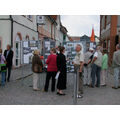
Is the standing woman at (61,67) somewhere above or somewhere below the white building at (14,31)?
below

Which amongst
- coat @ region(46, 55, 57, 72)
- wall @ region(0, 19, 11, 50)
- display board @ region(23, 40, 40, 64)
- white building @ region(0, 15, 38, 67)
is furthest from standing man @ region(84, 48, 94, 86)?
wall @ region(0, 19, 11, 50)

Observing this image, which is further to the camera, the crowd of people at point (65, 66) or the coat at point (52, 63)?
the coat at point (52, 63)

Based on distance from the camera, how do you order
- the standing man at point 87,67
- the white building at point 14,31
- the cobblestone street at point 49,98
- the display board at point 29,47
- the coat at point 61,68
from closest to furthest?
the cobblestone street at point 49,98, the coat at point 61,68, the standing man at point 87,67, the display board at point 29,47, the white building at point 14,31

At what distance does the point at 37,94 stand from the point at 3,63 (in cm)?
238

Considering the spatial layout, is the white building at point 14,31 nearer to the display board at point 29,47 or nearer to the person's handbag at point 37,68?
the display board at point 29,47

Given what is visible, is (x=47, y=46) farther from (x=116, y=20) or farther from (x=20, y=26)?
(x=116, y=20)

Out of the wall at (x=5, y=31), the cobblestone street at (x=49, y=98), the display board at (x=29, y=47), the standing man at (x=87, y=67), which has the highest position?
the wall at (x=5, y=31)

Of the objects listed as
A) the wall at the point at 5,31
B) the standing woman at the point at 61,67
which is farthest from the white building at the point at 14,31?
the standing woman at the point at 61,67

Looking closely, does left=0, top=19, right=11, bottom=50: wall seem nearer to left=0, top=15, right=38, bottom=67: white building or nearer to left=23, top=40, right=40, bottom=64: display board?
left=0, top=15, right=38, bottom=67: white building

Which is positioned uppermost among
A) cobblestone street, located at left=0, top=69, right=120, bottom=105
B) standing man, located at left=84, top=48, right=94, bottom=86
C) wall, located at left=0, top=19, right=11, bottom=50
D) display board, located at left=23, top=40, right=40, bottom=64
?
wall, located at left=0, top=19, right=11, bottom=50

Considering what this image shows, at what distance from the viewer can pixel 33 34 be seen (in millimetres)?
22328

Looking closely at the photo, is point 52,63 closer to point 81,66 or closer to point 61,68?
point 61,68

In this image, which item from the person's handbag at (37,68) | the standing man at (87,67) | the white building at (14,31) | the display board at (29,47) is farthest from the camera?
the white building at (14,31)

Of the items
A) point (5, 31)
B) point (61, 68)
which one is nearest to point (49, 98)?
point (61, 68)
